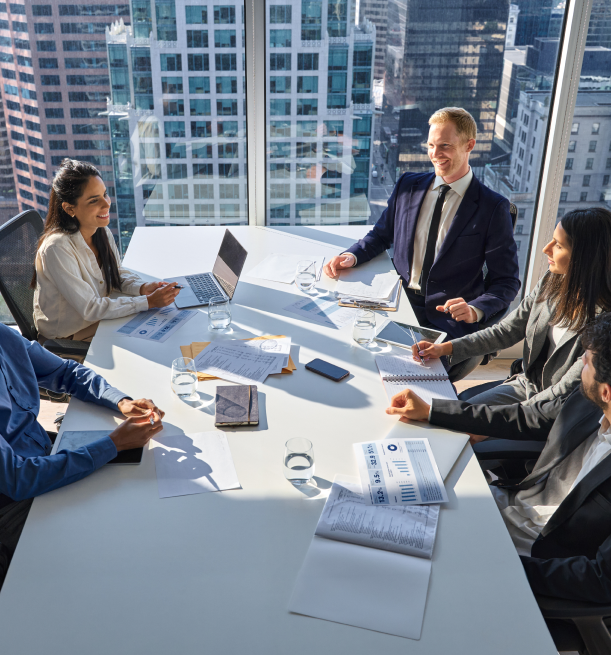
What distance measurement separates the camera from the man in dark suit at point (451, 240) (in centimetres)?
277

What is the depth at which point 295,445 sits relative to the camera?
1548 mm

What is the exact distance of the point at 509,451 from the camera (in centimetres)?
187

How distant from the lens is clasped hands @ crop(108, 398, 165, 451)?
64.6 inches

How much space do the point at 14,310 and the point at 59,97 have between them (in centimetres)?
160

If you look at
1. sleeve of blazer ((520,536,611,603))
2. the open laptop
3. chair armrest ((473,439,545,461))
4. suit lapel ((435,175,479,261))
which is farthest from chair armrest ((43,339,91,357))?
sleeve of blazer ((520,536,611,603))

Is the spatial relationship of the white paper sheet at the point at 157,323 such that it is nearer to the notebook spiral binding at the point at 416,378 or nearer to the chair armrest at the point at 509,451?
the notebook spiral binding at the point at 416,378

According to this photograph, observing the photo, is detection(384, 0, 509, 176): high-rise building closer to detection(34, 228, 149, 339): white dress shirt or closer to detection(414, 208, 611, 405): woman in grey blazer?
detection(414, 208, 611, 405): woman in grey blazer

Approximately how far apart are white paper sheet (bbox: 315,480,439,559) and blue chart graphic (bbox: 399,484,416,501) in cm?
3

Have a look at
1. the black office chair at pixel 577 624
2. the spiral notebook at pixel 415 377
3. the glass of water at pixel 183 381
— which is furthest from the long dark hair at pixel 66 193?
the black office chair at pixel 577 624

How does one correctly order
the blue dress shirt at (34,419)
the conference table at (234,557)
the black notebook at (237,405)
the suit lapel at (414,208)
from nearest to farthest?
the conference table at (234,557) < the blue dress shirt at (34,419) < the black notebook at (237,405) < the suit lapel at (414,208)

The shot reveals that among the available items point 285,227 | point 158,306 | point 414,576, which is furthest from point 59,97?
point 414,576

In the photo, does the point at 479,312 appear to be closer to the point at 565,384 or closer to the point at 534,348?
the point at 534,348

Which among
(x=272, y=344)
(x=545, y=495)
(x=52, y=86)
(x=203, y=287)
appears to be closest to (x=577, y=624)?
(x=545, y=495)

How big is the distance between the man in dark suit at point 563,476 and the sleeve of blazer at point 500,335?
0.49 meters
